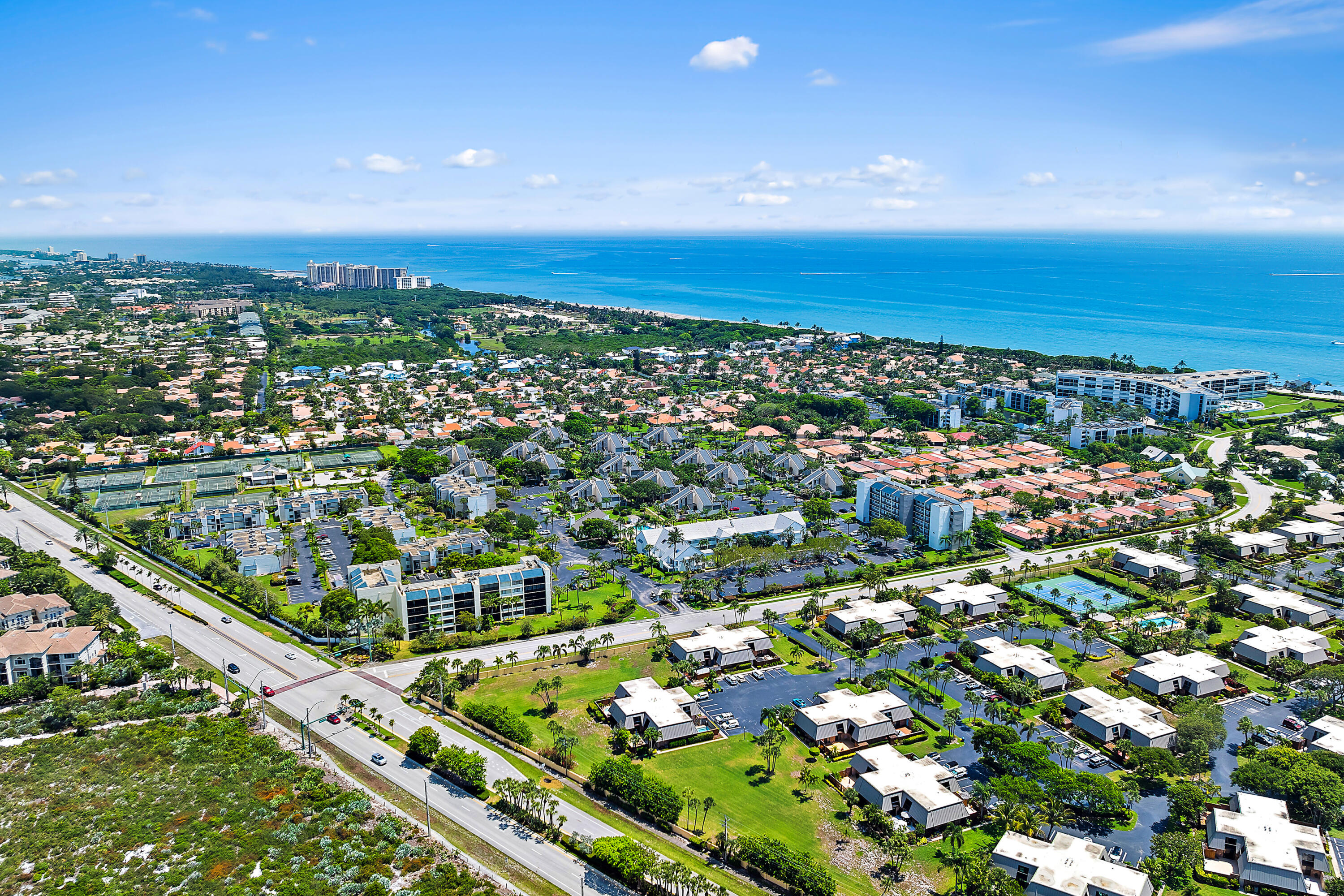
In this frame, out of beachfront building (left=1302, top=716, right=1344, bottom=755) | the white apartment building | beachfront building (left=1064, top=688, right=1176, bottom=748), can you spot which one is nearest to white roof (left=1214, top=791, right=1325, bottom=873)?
beachfront building (left=1064, top=688, right=1176, bottom=748)

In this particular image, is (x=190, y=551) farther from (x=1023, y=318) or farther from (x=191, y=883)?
(x=1023, y=318)

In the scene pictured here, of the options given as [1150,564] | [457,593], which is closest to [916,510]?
[1150,564]

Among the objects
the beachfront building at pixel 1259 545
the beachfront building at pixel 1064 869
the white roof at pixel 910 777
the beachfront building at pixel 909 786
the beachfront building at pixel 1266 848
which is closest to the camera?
the beachfront building at pixel 1064 869

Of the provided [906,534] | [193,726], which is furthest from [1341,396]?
[193,726]

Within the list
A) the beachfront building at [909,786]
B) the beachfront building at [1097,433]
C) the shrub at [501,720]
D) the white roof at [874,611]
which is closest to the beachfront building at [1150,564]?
the white roof at [874,611]

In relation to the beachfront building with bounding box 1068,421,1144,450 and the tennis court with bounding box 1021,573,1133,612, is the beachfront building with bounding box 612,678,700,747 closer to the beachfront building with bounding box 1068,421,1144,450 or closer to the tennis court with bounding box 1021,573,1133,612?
the tennis court with bounding box 1021,573,1133,612

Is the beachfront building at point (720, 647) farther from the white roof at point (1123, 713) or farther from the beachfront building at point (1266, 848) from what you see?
the beachfront building at point (1266, 848)
